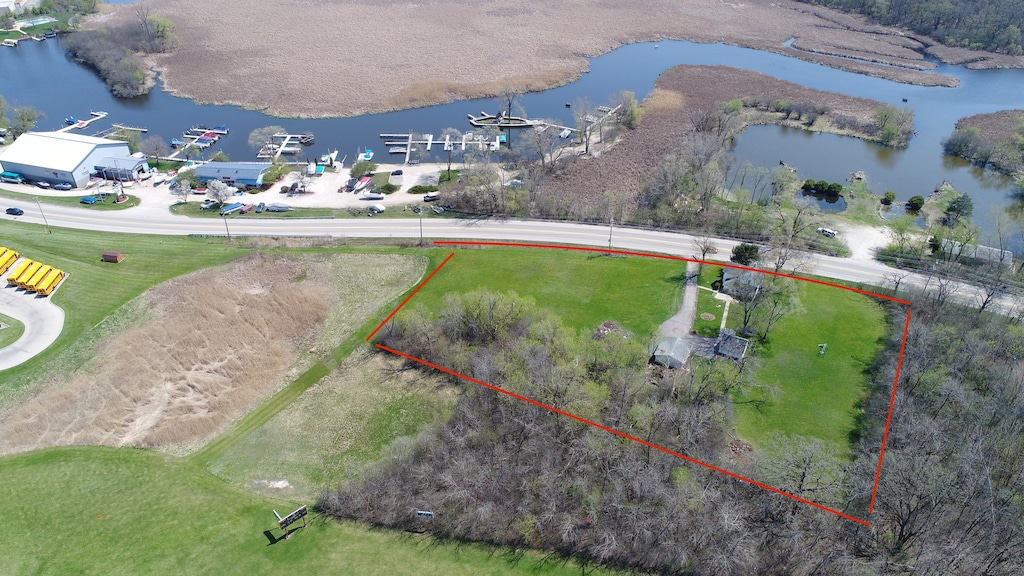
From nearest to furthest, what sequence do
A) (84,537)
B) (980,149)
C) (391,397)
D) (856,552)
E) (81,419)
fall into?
1. (856,552)
2. (84,537)
3. (81,419)
4. (391,397)
5. (980,149)

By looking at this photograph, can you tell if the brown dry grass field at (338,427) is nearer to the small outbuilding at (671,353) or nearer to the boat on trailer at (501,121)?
the small outbuilding at (671,353)

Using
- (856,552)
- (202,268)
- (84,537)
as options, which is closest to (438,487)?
(84,537)

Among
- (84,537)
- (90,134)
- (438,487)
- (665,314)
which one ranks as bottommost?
(84,537)

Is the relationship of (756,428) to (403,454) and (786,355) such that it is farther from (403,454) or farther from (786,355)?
(403,454)

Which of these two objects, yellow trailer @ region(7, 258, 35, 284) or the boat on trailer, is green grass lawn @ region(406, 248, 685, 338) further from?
the boat on trailer

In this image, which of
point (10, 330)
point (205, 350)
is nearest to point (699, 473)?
point (205, 350)
